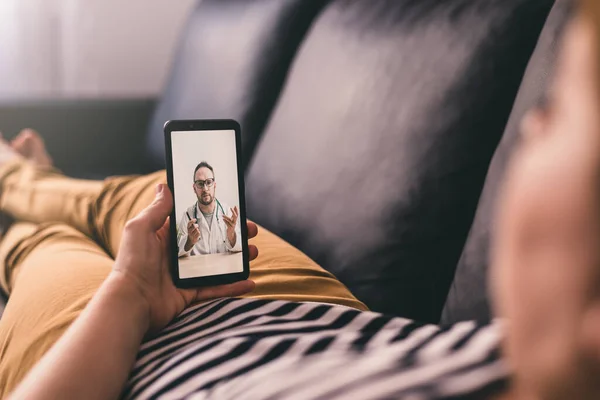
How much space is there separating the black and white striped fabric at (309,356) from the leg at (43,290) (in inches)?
4.1

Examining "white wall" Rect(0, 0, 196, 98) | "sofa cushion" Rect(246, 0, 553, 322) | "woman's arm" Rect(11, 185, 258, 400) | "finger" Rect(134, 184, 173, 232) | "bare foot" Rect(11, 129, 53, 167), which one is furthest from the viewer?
"white wall" Rect(0, 0, 196, 98)

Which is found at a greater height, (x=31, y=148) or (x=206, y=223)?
(x=31, y=148)

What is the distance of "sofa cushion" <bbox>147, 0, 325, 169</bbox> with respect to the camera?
1.08 meters

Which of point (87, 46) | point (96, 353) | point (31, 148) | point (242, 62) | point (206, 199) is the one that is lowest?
point (96, 353)

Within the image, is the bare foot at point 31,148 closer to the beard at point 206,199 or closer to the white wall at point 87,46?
the white wall at point 87,46

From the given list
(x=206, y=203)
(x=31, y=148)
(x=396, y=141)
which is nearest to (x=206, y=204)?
(x=206, y=203)

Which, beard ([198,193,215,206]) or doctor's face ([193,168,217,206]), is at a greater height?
doctor's face ([193,168,217,206])

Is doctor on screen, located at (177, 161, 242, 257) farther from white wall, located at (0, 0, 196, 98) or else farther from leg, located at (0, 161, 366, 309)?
white wall, located at (0, 0, 196, 98)

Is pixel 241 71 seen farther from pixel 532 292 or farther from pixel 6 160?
pixel 532 292

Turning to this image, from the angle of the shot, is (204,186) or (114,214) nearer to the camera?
(204,186)

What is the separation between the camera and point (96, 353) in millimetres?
432

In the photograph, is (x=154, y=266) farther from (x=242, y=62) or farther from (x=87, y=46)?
(x=87, y=46)

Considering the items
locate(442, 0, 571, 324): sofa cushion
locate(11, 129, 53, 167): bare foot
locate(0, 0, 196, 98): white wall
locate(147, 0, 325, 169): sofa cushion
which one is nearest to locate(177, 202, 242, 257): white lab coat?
locate(442, 0, 571, 324): sofa cushion

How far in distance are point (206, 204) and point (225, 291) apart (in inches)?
3.1
